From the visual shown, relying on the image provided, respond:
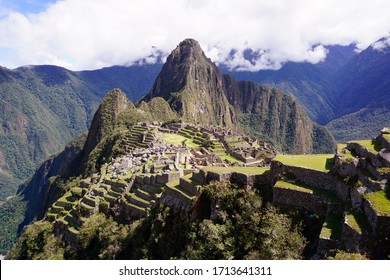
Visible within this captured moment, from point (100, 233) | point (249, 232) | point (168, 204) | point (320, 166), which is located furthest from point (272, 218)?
point (100, 233)

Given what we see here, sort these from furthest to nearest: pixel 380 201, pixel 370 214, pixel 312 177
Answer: pixel 312 177
pixel 380 201
pixel 370 214

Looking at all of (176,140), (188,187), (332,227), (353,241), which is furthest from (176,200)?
(176,140)

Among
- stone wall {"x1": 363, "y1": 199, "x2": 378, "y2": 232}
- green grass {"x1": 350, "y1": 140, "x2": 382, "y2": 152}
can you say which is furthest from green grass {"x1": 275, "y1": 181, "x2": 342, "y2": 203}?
green grass {"x1": 350, "y1": 140, "x2": 382, "y2": 152}

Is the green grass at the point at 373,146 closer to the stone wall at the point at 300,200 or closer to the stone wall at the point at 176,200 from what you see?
the stone wall at the point at 300,200

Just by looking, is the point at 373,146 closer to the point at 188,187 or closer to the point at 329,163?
the point at 329,163

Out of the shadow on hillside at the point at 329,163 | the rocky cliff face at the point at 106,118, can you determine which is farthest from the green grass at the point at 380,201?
the rocky cliff face at the point at 106,118
